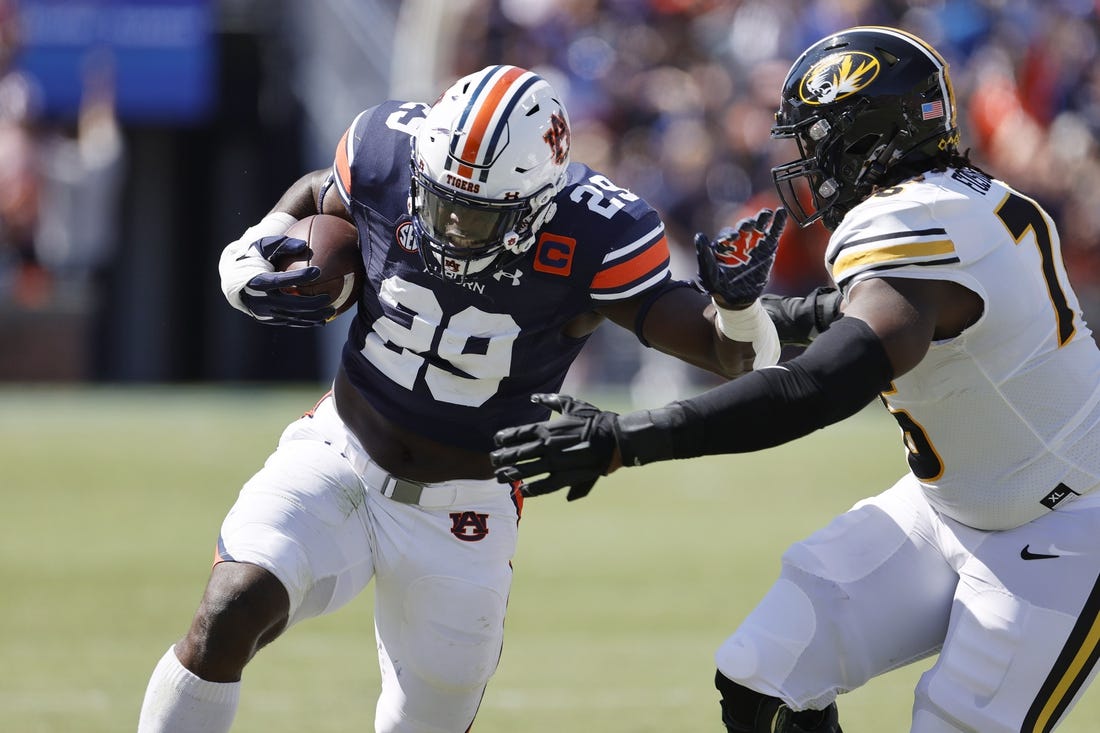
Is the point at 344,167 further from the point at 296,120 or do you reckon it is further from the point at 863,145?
the point at 296,120

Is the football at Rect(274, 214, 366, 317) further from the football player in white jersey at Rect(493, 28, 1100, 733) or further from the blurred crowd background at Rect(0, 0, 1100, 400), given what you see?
the blurred crowd background at Rect(0, 0, 1100, 400)

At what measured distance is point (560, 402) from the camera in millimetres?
3359

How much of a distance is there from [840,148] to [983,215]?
0.45 meters

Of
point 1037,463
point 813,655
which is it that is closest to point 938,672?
point 813,655

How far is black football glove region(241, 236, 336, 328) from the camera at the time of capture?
4086 millimetres

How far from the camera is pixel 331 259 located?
4.34m

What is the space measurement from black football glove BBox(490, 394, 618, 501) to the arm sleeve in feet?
0.15

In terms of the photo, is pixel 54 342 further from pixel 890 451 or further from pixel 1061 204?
pixel 1061 204

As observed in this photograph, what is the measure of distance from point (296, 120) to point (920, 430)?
12.9 meters

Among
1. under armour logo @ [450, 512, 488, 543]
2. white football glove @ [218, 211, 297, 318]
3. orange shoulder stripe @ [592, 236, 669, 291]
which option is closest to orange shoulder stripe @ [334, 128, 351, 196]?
white football glove @ [218, 211, 297, 318]

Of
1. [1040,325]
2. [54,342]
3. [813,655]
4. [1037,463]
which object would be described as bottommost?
[54,342]

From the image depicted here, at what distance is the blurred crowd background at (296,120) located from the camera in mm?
15203

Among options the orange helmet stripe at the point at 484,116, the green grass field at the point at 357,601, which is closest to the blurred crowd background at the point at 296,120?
the green grass field at the point at 357,601

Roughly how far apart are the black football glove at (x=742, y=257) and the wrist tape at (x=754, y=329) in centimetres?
6
